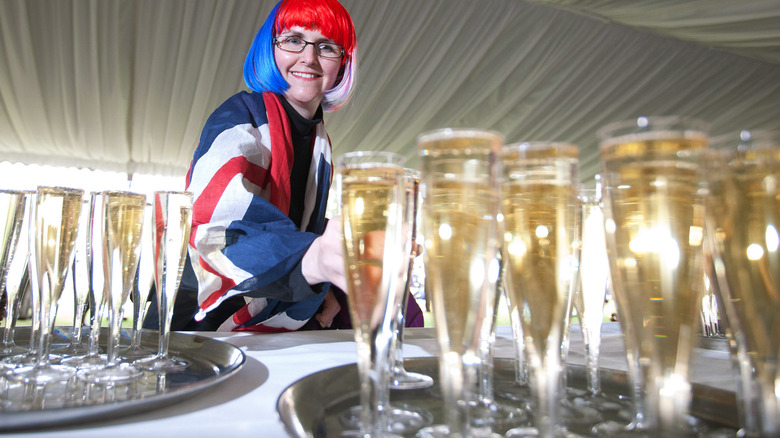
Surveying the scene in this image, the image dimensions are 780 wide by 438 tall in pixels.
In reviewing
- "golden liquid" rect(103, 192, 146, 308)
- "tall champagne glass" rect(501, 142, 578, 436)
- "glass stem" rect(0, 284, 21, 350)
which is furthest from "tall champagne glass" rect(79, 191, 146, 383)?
"tall champagne glass" rect(501, 142, 578, 436)

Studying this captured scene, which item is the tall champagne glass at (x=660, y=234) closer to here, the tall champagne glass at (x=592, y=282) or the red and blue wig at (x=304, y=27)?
the tall champagne glass at (x=592, y=282)

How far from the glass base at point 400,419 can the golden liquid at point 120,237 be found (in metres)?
0.33

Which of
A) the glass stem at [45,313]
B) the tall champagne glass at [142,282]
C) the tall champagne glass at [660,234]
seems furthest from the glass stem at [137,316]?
the tall champagne glass at [660,234]

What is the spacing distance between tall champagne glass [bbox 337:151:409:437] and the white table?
3.0 inches

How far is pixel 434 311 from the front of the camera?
1.14ft

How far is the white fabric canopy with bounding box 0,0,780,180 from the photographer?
334 centimetres

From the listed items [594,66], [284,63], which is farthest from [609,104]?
Result: [284,63]

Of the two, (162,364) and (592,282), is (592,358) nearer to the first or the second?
(592,282)

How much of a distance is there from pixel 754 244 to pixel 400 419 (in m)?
0.27

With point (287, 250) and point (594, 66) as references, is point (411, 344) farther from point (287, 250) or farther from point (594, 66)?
point (594, 66)

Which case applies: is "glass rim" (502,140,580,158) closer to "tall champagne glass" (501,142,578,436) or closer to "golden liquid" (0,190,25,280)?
"tall champagne glass" (501,142,578,436)

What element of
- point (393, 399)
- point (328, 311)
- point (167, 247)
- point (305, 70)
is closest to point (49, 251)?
point (167, 247)

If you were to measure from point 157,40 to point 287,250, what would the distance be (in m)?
3.19

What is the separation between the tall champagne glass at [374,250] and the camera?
0.38m
